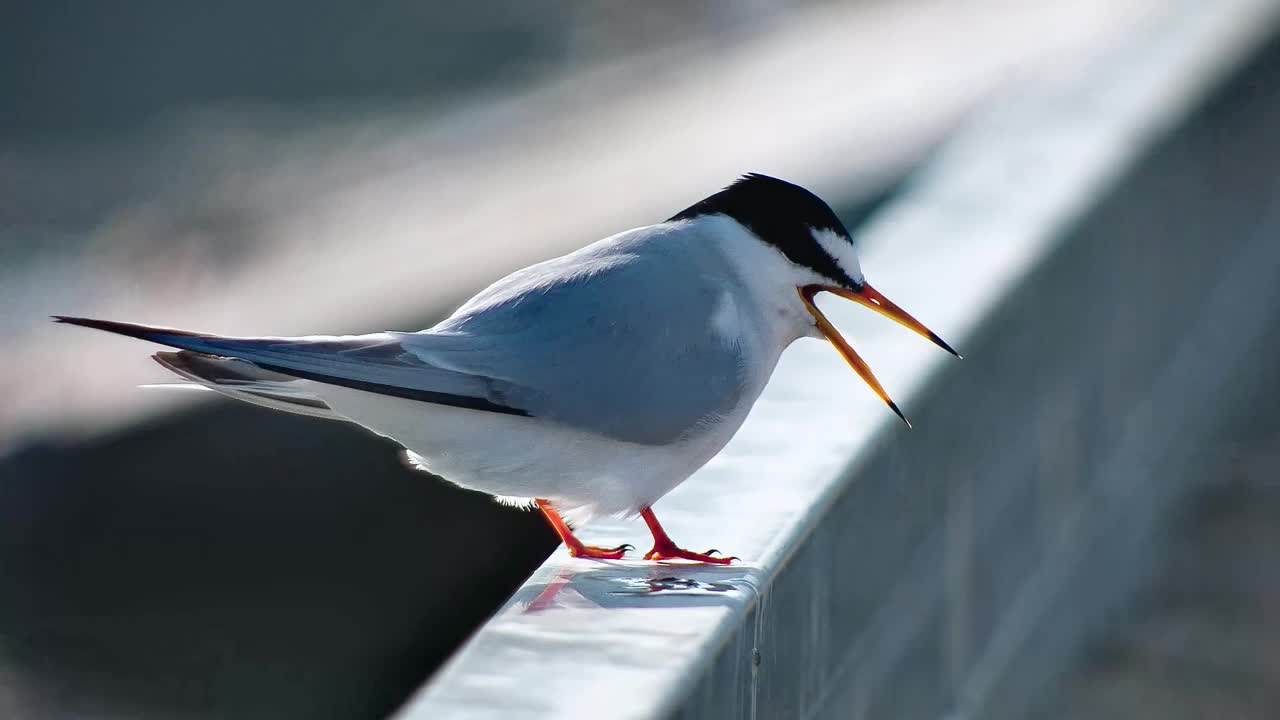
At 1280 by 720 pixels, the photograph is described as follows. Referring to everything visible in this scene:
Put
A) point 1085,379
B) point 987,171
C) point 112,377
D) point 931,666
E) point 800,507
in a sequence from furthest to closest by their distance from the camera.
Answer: point 112,377 < point 987,171 < point 1085,379 < point 931,666 < point 800,507

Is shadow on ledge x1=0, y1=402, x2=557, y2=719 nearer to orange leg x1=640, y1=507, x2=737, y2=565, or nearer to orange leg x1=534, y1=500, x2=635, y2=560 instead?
orange leg x1=534, y1=500, x2=635, y2=560

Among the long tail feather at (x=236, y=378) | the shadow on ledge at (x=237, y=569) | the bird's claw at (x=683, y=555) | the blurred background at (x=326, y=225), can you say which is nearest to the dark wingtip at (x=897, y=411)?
the bird's claw at (x=683, y=555)

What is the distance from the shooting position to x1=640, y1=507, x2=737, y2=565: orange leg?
113 inches

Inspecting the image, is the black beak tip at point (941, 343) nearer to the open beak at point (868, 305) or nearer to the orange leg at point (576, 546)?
the open beak at point (868, 305)

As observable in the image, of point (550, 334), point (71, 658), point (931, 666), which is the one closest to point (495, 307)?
point (550, 334)

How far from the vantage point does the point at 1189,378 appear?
564 centimetres

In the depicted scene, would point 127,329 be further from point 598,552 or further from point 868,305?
point 868,305

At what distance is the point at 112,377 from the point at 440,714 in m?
5.41

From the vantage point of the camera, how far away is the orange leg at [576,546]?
3.07 meters

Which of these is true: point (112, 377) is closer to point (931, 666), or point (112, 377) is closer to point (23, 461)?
point (23, 461)

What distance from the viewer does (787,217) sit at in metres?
3.27

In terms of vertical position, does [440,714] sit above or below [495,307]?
below

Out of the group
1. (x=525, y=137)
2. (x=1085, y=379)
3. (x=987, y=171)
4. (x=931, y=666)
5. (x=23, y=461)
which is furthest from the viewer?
(x=525, y=137)

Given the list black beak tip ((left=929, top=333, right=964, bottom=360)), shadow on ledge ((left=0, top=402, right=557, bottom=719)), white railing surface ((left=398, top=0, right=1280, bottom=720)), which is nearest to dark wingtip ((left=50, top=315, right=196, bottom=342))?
white railing surface ((left=398, top=0, right=1280, bottom=720))
